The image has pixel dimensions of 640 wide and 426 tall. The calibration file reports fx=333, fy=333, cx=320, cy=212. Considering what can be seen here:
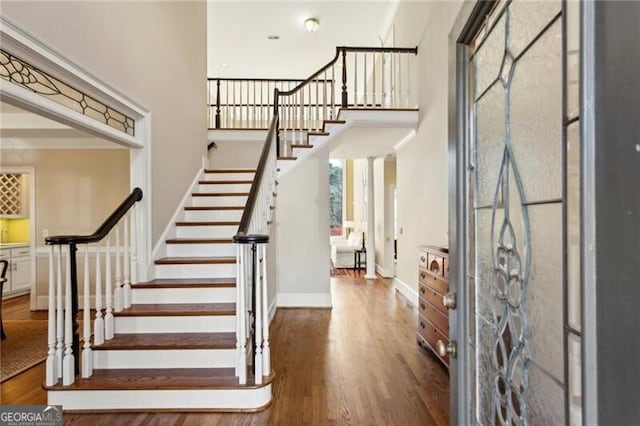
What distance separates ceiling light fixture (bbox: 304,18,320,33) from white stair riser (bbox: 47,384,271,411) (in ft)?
20.2

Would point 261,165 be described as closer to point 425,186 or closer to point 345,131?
point 345,131

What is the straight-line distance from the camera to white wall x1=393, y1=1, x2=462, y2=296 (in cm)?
367

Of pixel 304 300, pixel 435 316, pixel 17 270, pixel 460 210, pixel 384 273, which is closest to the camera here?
pixel 460 210

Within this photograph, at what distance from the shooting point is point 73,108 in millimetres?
2242

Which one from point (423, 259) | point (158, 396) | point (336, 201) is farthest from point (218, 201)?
point (336, 201)

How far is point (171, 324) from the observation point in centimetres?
273

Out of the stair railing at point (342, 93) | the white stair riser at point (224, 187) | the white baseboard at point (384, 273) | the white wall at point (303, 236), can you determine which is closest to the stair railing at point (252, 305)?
the white stair riser at point (224, 187)

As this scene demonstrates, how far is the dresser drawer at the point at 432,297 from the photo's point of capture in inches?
110

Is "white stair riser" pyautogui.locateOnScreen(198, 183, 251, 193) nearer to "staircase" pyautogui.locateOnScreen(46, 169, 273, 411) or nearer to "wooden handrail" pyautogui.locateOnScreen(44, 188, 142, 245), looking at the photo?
"staircase" pyautogui.locateOnScreen(46, 169, 273, 411)

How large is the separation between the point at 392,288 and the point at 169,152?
4.34 meters

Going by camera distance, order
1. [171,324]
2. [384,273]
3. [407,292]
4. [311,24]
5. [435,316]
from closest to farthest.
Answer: [171,324] → [435,316] → [407,292] → [311,24] → [384,273]

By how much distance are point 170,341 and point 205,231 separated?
1.48 meters

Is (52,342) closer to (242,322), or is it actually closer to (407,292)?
(242,322)

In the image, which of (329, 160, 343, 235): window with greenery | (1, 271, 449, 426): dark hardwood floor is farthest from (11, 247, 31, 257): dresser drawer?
(329, 160, 343, 235): window with greenery
